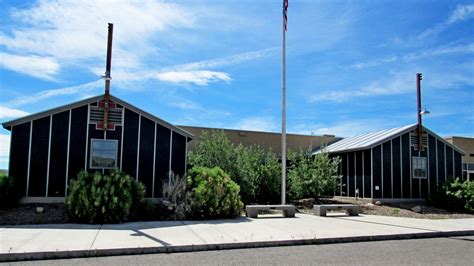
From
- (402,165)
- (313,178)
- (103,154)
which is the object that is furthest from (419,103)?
(103,154)

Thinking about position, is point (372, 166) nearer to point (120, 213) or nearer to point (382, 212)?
point (382, 212)

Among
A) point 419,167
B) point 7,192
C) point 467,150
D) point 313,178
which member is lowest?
point 7,192

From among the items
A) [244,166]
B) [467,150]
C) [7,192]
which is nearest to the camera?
[7,192]

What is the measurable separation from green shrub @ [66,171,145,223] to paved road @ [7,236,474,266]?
3.90 metres

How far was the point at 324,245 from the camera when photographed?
872 centimetres

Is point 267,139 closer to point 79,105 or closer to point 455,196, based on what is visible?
point 455,196

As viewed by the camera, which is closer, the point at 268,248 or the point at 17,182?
the point at 268,248

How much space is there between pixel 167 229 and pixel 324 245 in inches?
161

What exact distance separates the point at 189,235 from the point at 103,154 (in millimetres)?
6303

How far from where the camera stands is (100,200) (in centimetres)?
1072

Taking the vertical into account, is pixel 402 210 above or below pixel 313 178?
below

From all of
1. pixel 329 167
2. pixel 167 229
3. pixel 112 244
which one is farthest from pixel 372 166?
pixel 112 244

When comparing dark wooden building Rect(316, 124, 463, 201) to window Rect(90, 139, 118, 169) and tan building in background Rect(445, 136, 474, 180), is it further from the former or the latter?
window Rect(90, 139, 118, 169)

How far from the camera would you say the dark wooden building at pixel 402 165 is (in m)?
18.8
